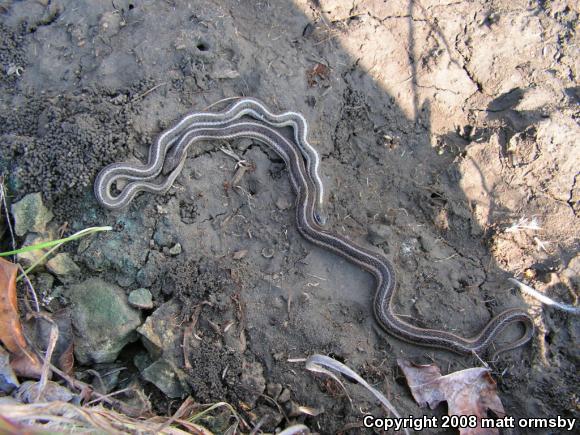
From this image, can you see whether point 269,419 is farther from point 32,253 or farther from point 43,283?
point 32,253

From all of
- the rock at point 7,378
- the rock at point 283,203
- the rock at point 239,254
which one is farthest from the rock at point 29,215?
the rock at point 283,203

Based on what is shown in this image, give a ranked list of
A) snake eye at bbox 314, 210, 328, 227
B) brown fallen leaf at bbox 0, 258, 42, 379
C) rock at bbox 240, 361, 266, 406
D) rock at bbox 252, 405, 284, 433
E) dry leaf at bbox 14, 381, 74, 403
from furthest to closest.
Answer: snake eye at bbox 314, 210, 328, 227 < rock at bbox 240, 361, 266, 406 < rock at bbox 252, 405, 284, 433 < brown fallen leaf at bbox 0, 258, 42, 379 < dry leaf at bbox 14, 381, 74, 403

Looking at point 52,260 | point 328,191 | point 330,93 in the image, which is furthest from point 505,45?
point 52,260

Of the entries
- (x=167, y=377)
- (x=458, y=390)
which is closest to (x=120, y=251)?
(x=167, y=377)

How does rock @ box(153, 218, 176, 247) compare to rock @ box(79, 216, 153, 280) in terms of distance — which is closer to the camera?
rock @ box(79, 216, 153, 280)

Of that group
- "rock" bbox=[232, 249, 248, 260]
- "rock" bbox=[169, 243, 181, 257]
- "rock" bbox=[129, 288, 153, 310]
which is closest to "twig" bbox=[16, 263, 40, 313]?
"rock" bbox=[129, 288, 153, 310]

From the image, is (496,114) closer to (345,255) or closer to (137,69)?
(345,255)

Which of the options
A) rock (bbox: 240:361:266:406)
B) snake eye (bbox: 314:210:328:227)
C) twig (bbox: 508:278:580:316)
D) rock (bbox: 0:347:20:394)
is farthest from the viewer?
snake eye (bbox: 314:210:328:227)

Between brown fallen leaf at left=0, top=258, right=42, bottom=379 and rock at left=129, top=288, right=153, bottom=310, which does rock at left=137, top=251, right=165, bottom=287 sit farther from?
brown fallen leaf at left=0, top=258, right=42, bottom=379
